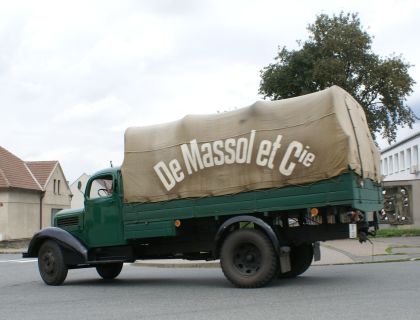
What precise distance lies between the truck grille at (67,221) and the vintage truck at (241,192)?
0.85 ft

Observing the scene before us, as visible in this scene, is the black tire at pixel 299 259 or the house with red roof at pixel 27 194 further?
the house with red roof at pixel 27 194

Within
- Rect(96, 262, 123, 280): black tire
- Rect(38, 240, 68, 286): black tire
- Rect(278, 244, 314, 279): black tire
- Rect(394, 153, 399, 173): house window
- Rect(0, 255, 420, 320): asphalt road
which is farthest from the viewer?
Rect(394, 153, 399, 173): house window

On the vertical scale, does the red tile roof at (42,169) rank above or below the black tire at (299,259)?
above

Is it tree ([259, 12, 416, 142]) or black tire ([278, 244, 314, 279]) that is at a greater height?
tree ([259, 12, 416, 142])

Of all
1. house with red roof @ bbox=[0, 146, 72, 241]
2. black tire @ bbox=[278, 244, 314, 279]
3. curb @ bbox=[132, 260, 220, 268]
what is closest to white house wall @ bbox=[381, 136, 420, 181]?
house with red roof @ bbox=[0, 146, 72, 241]

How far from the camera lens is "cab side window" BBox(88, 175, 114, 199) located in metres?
12.1

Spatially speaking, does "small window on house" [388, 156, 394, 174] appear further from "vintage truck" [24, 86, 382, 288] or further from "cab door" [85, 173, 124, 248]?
"cab door" [85, 173, 124, 248]

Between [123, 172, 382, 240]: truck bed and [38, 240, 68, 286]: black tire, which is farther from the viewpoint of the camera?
[38, 240, 68, 286]: black tire

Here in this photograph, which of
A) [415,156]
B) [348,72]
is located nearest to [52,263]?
[348,72]

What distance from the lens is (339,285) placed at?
10.2 m

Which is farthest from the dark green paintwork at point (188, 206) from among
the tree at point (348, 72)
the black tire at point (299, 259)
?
the tree at point (348, 72)

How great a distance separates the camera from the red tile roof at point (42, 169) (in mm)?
48594

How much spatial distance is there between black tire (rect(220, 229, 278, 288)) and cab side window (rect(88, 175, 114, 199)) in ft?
9.92

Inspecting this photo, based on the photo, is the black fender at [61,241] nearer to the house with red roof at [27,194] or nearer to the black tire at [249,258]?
the black tire at [249,258]
